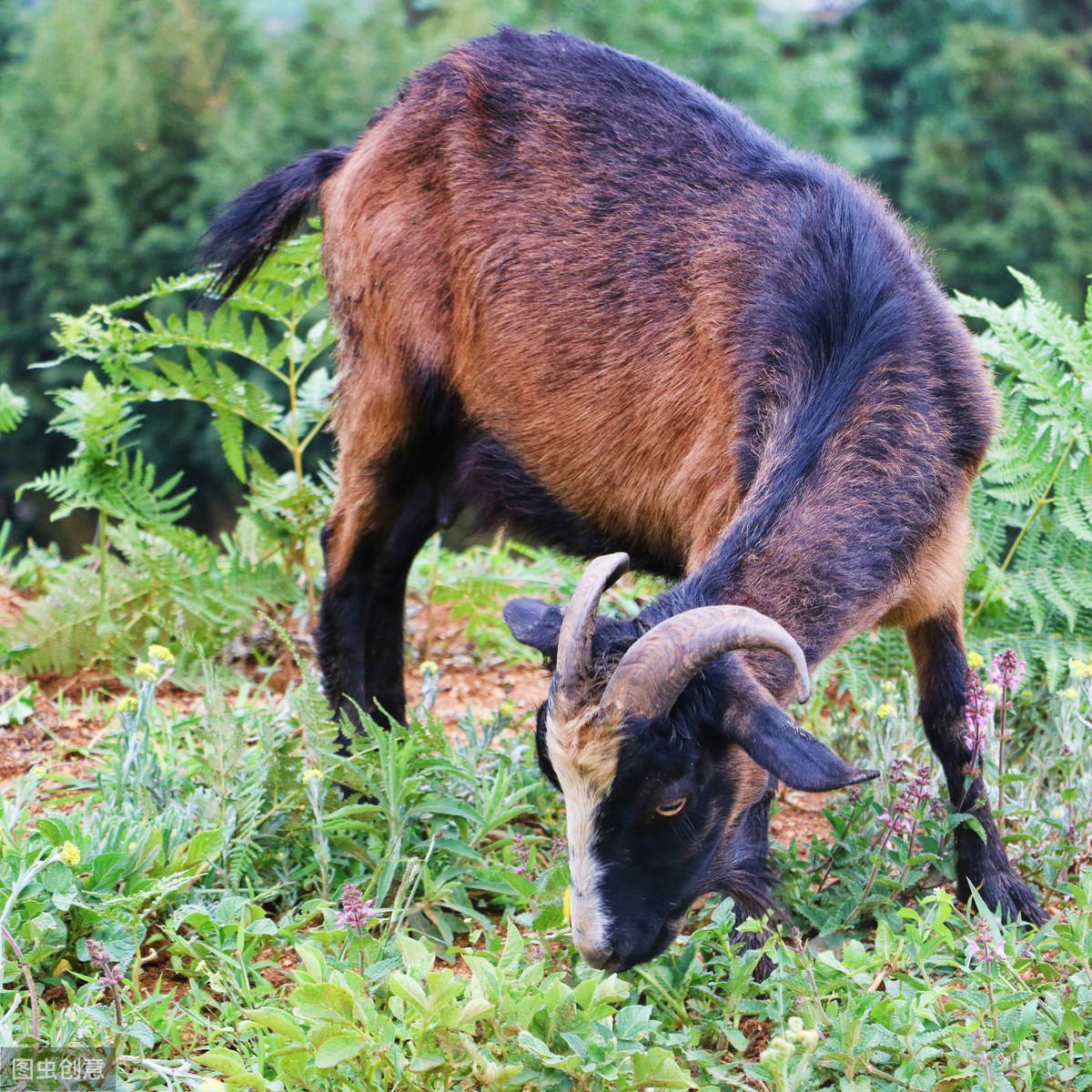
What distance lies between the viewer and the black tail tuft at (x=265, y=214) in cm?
575

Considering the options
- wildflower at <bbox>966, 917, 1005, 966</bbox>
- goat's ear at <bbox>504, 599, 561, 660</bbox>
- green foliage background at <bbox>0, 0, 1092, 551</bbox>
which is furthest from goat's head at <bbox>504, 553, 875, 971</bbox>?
green foliage background at <bbox>0, 0, 1092, 551</bbox>

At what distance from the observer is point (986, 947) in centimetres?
337

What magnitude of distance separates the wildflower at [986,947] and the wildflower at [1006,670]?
76 cm

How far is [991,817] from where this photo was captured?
14.2ft

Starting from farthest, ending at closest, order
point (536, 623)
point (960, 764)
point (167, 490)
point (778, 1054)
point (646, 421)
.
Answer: point (167, 490) < point (646, 421) < point (960, 764) < point (536, 623) < point (778, 1054)

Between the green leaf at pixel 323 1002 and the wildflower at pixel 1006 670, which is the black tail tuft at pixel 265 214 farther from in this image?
the green leaf at pixel 323 1002

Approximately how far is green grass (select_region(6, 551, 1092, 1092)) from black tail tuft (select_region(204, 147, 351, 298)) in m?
1.92

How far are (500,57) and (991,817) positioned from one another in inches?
127

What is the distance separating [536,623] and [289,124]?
1902 centimetres

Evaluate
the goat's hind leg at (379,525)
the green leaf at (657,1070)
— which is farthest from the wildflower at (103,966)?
the goat's hind leg at (379,525)

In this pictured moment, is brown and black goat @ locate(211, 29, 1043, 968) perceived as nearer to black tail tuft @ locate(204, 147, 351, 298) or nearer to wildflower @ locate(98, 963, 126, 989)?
black tail tuft @ locate(204, 147, 351, 298)

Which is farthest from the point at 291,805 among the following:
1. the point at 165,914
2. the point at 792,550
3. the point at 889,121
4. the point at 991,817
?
the point at 889,121

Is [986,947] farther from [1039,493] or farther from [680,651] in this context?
[1039,493]

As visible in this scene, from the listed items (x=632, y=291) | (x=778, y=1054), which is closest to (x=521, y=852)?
(x=778, y=1054)
